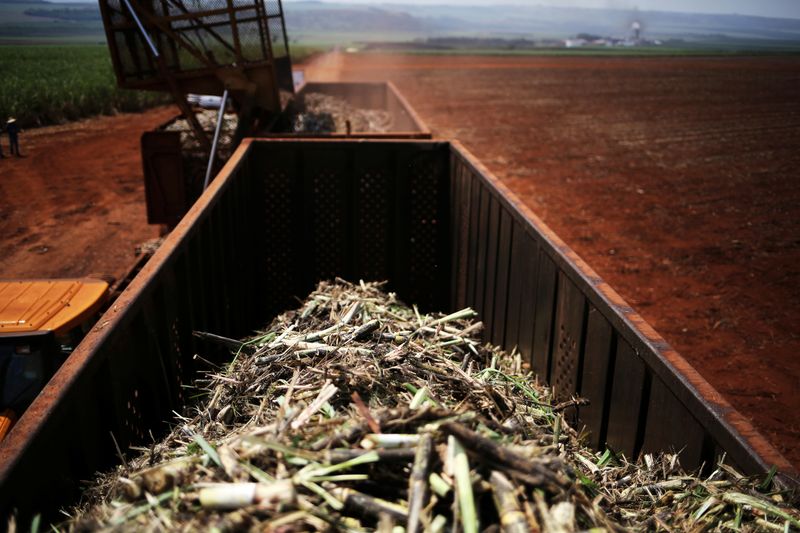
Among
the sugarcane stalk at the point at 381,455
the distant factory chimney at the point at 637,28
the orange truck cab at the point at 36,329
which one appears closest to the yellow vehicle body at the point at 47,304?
the orange truck cab at the point at 36,329

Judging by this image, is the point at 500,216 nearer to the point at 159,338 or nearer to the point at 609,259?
the point at 159,338

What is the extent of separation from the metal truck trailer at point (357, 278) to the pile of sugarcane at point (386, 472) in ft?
0.64

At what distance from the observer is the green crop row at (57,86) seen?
35.2 feet

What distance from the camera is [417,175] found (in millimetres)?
7195

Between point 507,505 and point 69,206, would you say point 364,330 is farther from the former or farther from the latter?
point 69,206

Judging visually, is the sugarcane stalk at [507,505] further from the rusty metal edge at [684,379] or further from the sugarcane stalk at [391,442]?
the rusty metal edge at [684,379]

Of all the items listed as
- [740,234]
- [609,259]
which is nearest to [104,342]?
[609,259]

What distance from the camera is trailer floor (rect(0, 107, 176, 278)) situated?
10.2 m

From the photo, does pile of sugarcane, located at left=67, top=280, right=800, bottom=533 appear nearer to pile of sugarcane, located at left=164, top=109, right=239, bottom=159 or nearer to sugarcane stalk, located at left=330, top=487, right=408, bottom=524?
sugarcane stalk, located at left=330, top=487, right=408, bottom=524

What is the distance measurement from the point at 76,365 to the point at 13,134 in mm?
9683

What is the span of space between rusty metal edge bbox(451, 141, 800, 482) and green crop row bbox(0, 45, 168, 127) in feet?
30.2

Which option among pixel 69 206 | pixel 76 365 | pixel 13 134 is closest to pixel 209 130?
pixel 13 134

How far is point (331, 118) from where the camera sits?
1286 cm

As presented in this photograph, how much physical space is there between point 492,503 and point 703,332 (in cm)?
632
